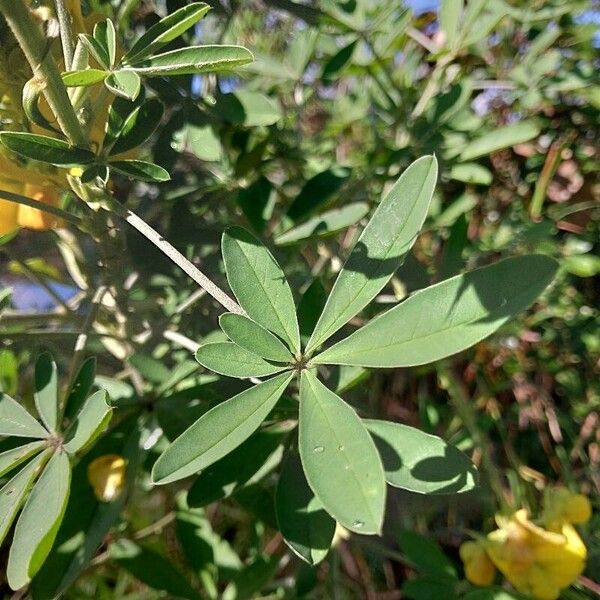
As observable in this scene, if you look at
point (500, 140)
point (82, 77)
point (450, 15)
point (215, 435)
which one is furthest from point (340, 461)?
point (450, 15)

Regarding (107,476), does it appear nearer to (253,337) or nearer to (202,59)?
(253,337)

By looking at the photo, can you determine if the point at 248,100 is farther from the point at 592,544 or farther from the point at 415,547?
the point at 592,544

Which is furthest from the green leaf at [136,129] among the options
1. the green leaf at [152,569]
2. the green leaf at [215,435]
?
the green leaf at [152,569]

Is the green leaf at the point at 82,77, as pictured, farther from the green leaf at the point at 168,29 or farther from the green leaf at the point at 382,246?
the green leaf at the point at 382,246

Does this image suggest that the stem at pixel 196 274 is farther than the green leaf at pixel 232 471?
No

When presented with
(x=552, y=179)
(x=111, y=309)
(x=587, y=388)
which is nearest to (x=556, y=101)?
(x=552, y=179)

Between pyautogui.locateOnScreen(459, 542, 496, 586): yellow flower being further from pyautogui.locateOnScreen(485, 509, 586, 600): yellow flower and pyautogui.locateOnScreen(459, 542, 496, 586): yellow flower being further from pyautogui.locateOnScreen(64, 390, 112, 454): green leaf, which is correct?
pyautogui.locateOnScreen(64, 390, 112, 454): green leaf
